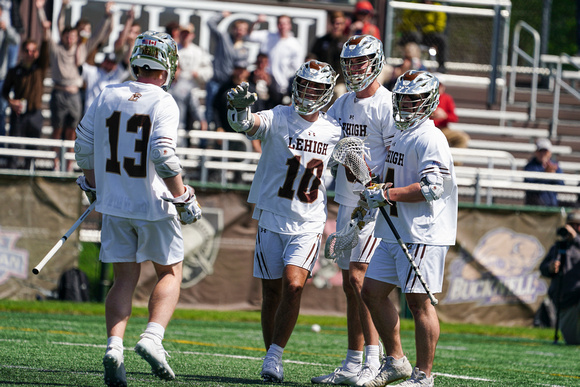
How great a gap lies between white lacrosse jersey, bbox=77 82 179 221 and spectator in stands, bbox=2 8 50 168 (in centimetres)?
810

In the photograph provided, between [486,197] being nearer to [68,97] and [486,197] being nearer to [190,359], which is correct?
[68,97]

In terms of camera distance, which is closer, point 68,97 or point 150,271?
point 150,271

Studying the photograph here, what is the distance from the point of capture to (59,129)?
1303 centimetres

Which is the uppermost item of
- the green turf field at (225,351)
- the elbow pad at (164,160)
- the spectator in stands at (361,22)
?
the spectator in stands at (361,22)

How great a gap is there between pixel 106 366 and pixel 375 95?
9.09 ft

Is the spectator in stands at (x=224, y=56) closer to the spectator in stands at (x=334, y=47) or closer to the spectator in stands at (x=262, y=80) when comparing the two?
the spectator in stands at (x=262, y=80)

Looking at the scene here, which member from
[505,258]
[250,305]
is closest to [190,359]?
[250,305]

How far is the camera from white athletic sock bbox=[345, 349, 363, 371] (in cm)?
614

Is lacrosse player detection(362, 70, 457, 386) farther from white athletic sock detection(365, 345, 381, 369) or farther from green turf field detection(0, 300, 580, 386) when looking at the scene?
green turf field detection(0, 300, 580, 386)

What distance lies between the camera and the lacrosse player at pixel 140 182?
5188 millimetres

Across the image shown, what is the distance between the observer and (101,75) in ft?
43.3

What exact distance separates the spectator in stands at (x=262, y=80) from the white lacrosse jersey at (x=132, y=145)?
7.95 m

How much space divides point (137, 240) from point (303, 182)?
1.35m

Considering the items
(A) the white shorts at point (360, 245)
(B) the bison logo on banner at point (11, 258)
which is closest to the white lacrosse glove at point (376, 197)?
(A) the white shorts at point (360, 245)
